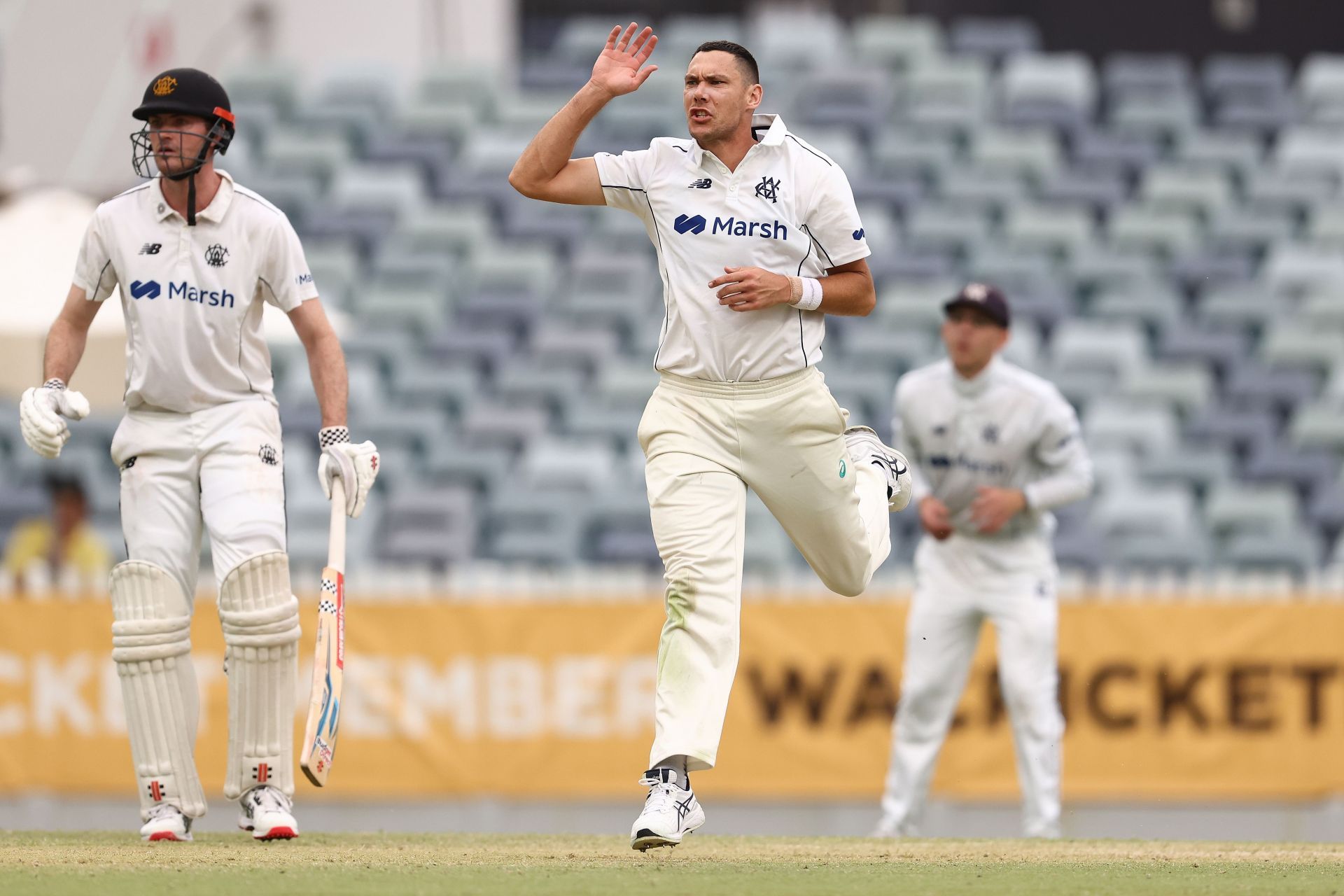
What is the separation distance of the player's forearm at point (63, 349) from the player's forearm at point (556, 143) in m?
1.45

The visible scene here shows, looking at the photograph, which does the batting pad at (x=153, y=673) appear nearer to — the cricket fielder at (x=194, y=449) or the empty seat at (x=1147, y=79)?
the cricket fielder at (x=194, y=449)

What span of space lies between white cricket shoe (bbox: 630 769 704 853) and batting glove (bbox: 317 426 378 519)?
1.20m

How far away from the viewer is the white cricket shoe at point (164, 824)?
5750 millimetres

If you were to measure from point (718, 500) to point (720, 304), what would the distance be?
1.75 ft

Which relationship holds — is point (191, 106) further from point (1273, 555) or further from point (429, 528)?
point (1273, 555)

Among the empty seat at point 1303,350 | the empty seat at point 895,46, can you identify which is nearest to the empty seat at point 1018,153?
the empty seat at point 895,46

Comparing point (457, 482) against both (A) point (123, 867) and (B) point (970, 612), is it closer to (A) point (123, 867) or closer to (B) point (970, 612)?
(B) point (970, 612)

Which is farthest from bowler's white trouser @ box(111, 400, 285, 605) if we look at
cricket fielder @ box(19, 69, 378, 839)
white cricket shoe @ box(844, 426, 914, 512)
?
white cricket shoe @ box(844, 426, 914, 512)

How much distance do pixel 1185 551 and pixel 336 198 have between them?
7.01 meters

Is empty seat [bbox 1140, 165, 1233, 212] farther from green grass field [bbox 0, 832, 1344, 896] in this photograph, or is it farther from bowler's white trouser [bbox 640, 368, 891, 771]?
bowler's white trouser [bbox 640, 368, 891, 771]

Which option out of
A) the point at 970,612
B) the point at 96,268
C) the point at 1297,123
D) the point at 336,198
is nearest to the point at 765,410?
the point at 96,268

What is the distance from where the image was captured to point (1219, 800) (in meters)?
9.43

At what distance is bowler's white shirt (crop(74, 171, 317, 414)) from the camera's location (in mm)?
5742

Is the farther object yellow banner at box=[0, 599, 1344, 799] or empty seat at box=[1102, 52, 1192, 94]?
empty seat at box=[1102, 52, 1192, 94]
